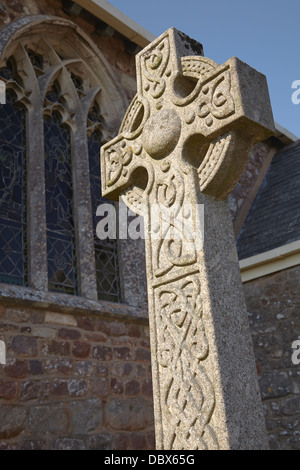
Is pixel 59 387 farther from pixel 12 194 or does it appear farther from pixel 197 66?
pixel 197 66

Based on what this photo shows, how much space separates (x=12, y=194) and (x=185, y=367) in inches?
147

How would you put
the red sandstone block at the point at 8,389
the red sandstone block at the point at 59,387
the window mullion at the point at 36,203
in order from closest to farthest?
the red sandstone block at the point at 8,389 → the red sandstone block at the point at 59,387 → the window mullion at the point at 36,203

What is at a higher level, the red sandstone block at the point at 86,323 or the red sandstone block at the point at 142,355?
the red sandstone block at the point at 86,323

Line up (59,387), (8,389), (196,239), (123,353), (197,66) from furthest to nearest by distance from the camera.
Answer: (123,353) < (59,387) < (8,389) < (197,66) < (196,239)

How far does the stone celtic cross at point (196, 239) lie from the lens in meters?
2.21

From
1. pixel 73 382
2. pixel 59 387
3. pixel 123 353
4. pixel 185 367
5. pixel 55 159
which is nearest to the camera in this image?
pixel 185 367

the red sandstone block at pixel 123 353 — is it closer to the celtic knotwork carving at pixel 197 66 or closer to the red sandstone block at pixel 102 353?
the red sandstone block at pixel 102 353

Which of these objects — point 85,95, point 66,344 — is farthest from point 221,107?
point 85,95

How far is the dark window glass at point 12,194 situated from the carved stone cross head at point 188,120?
231 cm

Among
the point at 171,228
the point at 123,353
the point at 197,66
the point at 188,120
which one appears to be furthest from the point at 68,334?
the point at 197,66

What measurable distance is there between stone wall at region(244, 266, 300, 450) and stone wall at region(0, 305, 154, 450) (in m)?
1.74

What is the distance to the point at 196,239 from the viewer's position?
97.2 inches

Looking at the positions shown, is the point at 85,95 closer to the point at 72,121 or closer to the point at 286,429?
the point at 72,121

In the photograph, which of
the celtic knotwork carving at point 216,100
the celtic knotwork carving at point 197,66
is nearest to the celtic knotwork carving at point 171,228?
the celtic knotwork carving at point 216,100
